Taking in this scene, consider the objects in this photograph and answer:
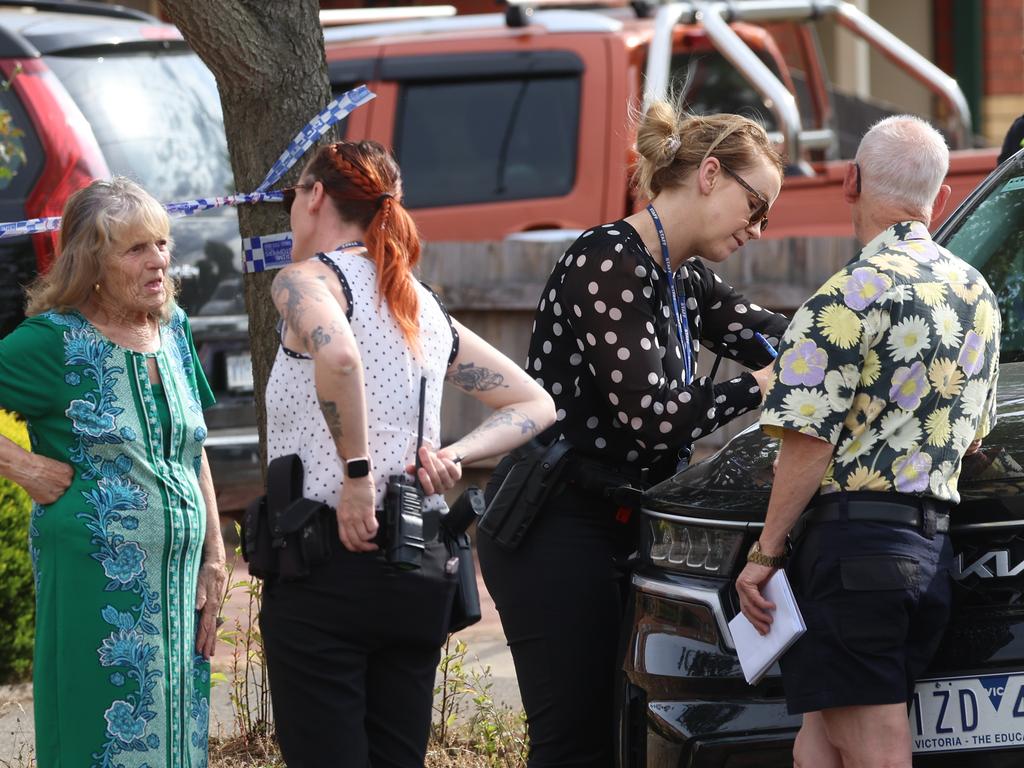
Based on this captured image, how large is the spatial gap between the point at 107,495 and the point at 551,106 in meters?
5.47

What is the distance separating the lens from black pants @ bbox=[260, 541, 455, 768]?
320 centimetres

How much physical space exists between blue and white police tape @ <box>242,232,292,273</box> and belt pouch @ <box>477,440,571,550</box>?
1.07 meters

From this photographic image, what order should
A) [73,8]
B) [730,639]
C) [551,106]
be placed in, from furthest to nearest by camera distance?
[551,106] < [73,8] < [730,639]

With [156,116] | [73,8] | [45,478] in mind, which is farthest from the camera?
[73,8]

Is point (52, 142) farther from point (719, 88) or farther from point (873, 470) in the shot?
point (873, 470)

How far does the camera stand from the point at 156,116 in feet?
24.3

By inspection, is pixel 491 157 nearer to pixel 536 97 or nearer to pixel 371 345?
pixel 536 97

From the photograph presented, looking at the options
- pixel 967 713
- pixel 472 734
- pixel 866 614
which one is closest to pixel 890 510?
pixel 866 614

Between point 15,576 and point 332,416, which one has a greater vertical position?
point 332,416

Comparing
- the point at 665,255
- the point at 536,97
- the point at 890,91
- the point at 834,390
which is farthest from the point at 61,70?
the point at 890,91

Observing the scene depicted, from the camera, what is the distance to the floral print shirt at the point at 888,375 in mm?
3139

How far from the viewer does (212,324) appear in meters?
7.21

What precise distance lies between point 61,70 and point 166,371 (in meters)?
3.80

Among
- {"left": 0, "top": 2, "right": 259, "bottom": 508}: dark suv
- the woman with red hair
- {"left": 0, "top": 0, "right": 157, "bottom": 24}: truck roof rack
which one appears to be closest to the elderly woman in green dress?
the woman with red hair
